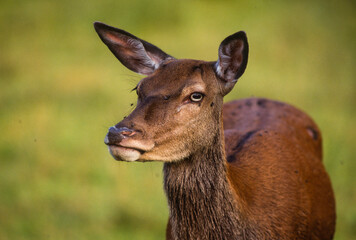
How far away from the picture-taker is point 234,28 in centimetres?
1488

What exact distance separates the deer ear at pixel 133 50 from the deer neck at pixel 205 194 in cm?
97

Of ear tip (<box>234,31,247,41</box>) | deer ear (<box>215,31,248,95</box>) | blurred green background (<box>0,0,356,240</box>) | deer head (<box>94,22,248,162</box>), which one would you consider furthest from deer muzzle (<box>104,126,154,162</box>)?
blurred green background (<box>0,0,356,240</box>)

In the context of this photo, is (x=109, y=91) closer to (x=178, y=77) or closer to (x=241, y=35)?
(x=178, y=77)

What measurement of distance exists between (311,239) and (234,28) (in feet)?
33.6

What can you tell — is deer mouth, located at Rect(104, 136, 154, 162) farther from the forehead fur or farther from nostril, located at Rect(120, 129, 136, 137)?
the forehead fur

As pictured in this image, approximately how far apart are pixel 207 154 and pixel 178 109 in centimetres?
45

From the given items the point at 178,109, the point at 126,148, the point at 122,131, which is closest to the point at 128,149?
the point at 126,148

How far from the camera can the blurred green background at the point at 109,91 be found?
26.9 feet

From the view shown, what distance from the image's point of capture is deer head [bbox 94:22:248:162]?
13.6 feet

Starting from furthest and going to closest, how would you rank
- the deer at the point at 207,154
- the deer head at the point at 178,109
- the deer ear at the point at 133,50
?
1. the deer ear at the point at 133,50
2. the deer at the point at 207,154
3. the deer head at the point at 178,109

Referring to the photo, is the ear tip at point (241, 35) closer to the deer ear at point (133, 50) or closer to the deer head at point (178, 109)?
the deer head at point (178, 109)

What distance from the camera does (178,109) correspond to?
174 inches

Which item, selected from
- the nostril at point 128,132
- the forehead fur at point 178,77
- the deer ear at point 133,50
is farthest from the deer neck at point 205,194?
the deer ear at point 133,50

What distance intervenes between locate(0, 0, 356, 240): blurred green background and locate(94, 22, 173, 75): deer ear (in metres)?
0.96
